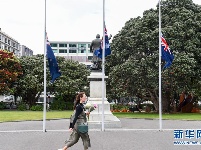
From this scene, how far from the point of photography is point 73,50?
11862cm

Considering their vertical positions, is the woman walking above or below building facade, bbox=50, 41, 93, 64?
below

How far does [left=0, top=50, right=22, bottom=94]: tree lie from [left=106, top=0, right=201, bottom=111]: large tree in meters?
16.6

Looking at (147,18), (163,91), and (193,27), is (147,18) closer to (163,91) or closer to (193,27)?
(193,27)

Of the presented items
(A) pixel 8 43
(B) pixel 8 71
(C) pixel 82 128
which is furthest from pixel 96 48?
(A) pixel 8 43

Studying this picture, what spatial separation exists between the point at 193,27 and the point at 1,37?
75436 mm

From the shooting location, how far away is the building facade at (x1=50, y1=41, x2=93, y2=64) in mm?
114875

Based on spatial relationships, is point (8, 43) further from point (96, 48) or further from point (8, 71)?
point (96, 48)

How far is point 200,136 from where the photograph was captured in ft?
41.1

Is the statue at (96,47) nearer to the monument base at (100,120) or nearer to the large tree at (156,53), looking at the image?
the monument base at (100,120)

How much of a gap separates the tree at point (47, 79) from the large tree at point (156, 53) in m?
13.6

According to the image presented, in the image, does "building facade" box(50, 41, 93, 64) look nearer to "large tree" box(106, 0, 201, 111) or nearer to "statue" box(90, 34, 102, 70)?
"large tree" box(106, 0, 201, 111)

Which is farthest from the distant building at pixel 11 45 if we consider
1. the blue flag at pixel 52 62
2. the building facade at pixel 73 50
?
the blue flag at pixel 52 62

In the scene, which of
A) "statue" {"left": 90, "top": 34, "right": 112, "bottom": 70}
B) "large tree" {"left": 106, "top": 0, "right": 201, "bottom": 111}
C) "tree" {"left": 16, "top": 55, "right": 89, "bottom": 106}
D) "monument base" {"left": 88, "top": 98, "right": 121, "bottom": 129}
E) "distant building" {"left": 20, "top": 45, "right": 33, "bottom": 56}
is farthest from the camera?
"distant building" {"left": 20, "top": 45, "right": 33, "bottom": 56}
